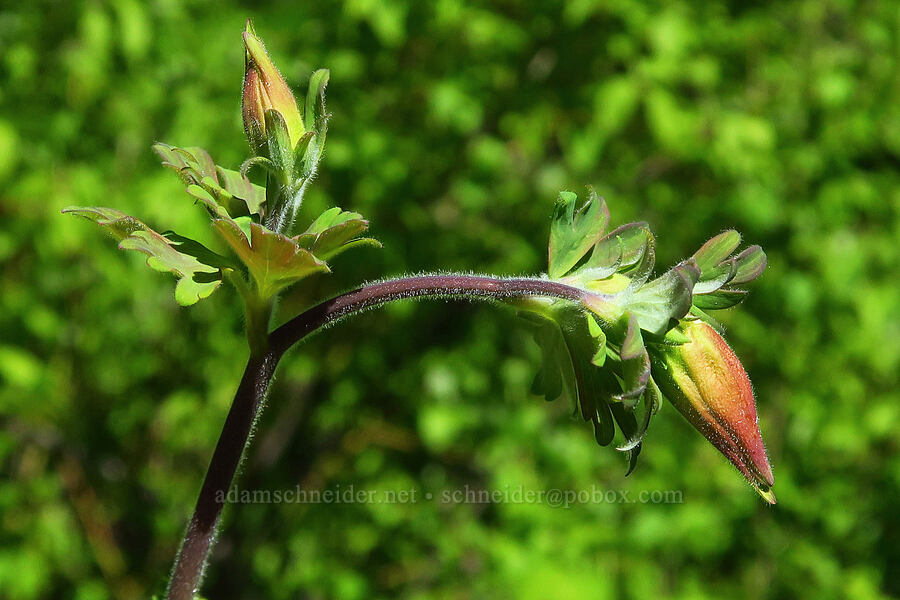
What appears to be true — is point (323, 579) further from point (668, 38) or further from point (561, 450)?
point (668, 38)

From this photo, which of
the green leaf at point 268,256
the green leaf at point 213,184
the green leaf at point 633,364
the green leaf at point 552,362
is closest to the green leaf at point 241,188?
the green leaf at point 213,184

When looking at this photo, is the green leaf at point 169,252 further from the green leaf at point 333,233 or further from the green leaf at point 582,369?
the green leaf at point 582,369

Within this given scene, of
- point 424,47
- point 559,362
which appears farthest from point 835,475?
point 559,362

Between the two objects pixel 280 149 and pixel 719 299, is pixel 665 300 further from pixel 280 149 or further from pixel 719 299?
pixel 280 149

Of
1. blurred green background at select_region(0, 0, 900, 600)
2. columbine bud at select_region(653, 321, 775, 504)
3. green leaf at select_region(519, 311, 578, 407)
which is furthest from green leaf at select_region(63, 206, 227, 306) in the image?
blurred green background at select_region(0, 0, 900, 600)

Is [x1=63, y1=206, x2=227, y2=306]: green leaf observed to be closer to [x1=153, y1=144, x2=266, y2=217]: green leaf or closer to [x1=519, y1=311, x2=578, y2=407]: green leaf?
[x1=153, y1=144, x2=266, y2=217]: green leaf
